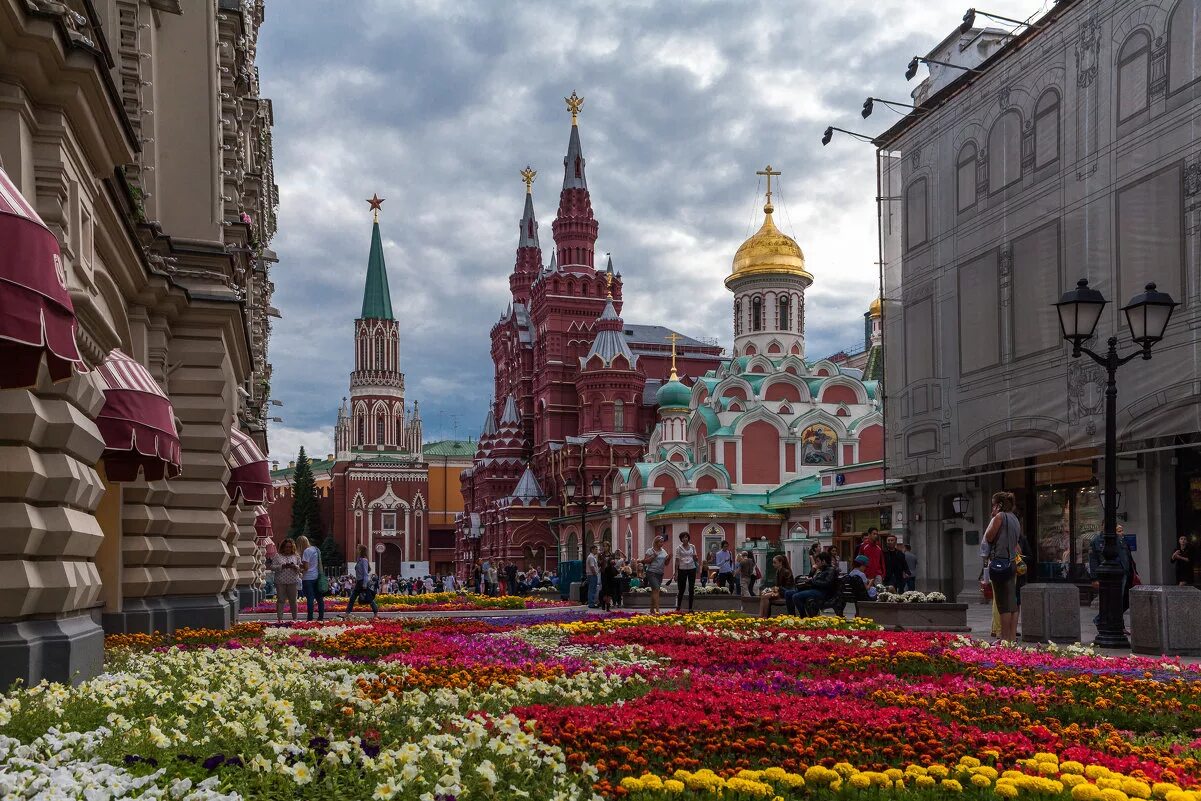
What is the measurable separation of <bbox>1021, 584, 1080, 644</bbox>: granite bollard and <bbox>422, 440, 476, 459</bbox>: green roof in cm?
11580

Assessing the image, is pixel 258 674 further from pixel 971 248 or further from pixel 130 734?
pixel 971 248

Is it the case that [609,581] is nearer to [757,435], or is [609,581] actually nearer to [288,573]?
[288,573]

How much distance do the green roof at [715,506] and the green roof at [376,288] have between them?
61663 millimetres

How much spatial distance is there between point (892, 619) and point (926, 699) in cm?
1003

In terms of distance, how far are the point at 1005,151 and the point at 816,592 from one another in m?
12.4

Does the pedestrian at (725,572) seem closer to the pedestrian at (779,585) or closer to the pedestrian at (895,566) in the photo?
the pedestrian at (779,585)

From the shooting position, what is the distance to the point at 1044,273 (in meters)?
23.3

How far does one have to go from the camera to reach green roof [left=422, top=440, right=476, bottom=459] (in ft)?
430

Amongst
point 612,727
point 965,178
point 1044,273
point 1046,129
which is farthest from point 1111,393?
point 965,178

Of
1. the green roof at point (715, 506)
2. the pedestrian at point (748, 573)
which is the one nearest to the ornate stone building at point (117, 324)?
the pedestrian at point (748, 573)

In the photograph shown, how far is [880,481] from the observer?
138 feet

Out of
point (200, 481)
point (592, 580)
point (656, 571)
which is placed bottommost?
point (592, 580)

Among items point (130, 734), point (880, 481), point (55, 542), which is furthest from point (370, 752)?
point (880, 481)

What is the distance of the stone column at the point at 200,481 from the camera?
15.8 meters
